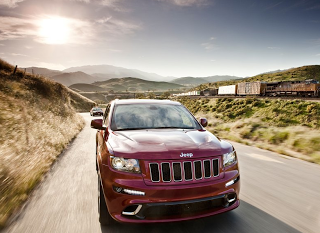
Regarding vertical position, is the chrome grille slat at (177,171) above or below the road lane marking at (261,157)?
above

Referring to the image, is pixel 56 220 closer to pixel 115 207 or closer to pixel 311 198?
pixel 115 207

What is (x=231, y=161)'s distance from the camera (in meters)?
3.04

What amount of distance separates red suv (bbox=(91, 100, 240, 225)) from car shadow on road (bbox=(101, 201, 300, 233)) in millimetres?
268

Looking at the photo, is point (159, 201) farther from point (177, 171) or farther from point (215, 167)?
point (215, 167)

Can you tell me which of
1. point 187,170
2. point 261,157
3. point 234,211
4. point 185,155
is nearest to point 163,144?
point 185,155

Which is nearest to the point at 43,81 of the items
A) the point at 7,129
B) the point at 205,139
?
the point at 7,129

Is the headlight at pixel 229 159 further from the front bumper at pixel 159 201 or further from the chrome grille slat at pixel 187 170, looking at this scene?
the chrome grille slat at pixel 187 170

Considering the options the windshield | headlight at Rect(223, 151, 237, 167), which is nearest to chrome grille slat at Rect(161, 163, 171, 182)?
headlight at Rect(223, 151, 237, 167)

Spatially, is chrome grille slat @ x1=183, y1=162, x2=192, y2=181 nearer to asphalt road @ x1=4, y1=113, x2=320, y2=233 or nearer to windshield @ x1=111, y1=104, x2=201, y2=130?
asphalt road @ x1=4, y1=113, x2=320, y2=233

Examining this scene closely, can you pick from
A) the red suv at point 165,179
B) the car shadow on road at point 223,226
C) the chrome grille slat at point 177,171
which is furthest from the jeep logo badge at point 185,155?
the car shadow on road at point 223,226

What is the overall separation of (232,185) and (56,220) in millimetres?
2334

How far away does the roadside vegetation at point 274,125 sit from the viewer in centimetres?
820

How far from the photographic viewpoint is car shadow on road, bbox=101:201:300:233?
285 cm

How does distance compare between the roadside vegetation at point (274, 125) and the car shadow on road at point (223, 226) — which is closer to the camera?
the car shadow on road at point (223, 226)
